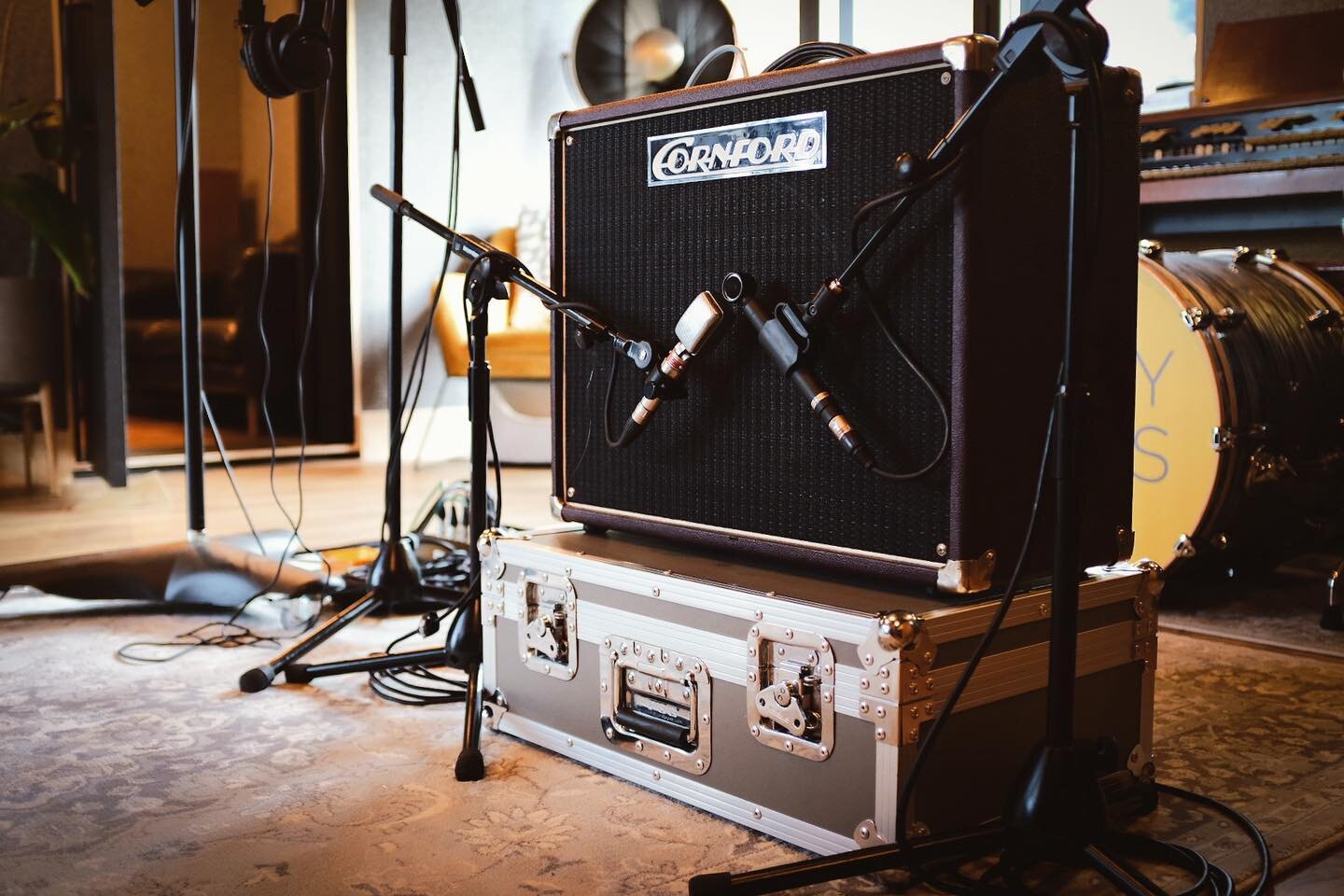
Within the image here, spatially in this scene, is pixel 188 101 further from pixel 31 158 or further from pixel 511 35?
pixel 511 35

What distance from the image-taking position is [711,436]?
151cm

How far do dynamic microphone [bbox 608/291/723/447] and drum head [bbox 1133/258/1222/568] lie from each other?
1.13m

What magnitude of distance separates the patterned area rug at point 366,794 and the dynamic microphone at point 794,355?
441 millimetres

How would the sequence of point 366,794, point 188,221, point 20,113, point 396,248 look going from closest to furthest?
1. point 366,794
2. point 396,248
3. point 188,221
4. point 20,113

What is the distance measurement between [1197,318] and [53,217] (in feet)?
A: 10.4

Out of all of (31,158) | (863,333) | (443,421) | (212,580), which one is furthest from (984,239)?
(443,421)

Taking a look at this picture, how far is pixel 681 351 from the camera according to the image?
4.74ft

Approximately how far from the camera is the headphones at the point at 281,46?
190cm

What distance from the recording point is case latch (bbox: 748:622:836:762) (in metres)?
1.25

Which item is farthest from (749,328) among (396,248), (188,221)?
(188,221)

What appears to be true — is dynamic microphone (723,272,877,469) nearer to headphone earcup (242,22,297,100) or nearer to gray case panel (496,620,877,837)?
gray case panel (496,620,877,837)

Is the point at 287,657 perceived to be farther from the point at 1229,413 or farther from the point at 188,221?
the point at 1229,413

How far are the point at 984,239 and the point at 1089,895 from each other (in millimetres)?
643

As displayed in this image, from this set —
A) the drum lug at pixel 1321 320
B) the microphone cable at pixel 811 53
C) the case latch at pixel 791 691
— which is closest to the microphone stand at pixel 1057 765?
the case latch at pixel 791 691
